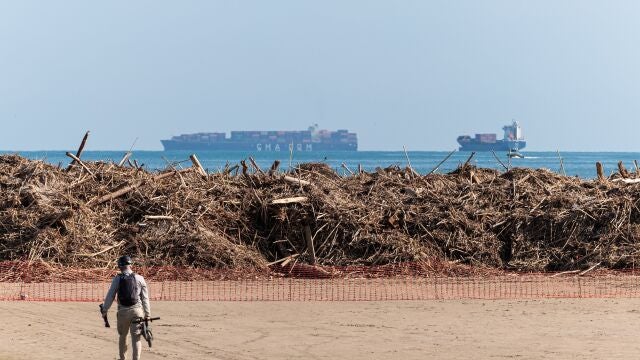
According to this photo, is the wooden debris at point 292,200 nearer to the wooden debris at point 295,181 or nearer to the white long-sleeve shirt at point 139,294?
the wooden debris at point 295,181

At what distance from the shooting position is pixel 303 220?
74.5ft

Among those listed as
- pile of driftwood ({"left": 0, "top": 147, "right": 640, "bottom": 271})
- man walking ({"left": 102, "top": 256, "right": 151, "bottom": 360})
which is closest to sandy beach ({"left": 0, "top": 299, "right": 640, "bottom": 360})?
man walking ({"left": 102, "top": 256, "right": 151, "bottom": 360})

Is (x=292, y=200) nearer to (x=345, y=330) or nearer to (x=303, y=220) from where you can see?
(x=303, y=220)

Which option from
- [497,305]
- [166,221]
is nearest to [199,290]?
[166,221]

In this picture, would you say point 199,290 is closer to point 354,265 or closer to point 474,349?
point 354,265

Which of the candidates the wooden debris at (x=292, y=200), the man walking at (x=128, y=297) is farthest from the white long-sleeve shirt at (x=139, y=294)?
the wooden debris at (x=292, y=200)

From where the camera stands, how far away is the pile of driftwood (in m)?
21.6

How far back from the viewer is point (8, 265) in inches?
810

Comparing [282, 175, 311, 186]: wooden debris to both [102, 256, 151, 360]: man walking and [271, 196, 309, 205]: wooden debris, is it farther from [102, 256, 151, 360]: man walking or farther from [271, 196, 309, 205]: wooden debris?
[102, 256, 151, 360]: man walking

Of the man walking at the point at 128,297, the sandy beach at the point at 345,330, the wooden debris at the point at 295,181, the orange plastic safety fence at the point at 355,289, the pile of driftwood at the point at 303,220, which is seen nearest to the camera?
the man walking at the point at 128,297

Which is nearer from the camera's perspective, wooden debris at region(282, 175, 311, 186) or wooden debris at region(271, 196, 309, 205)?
wooden debris at region(271, 196, 309, 205)

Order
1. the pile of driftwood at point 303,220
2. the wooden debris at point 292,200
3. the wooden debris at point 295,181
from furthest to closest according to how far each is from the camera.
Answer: the wooden debris at point 295,181, the wooden debris at point 292,200, the pile of driftwood at point 303,220

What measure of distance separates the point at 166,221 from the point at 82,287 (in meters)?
3.36

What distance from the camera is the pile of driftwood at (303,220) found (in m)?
21.6
